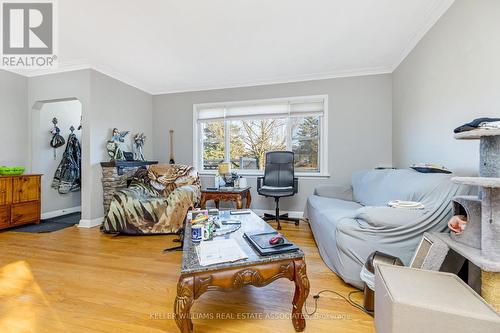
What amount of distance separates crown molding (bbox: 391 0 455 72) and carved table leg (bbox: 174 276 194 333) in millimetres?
3116

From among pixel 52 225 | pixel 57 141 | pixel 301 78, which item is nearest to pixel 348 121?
pixel 301 78

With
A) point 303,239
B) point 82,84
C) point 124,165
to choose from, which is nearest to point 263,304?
point 303,239

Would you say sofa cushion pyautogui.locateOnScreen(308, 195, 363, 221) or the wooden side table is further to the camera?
the wooden side table

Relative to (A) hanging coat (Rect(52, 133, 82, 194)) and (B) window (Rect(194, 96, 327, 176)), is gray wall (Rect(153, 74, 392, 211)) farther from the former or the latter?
(A) hanging coat (Rect(52, 133, 82, 194))

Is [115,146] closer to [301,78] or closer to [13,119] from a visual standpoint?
[13,119]

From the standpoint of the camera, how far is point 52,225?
142 inches

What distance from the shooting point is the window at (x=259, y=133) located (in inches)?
160

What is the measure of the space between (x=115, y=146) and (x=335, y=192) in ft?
11.6

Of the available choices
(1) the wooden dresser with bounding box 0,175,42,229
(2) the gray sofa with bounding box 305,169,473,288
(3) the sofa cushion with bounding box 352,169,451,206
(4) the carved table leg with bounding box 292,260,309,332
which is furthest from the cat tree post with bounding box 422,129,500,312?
(1) the wooden dresser with bounding box 0,175,42,229

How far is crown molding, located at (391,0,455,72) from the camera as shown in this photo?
6.98 ft

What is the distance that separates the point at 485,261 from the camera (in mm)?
1111

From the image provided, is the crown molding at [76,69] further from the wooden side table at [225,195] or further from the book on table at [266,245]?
the book on table at [266,245]

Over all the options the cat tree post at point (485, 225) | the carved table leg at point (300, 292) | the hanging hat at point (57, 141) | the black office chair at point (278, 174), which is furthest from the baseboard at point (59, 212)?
the cat tree post at point (485, 225)

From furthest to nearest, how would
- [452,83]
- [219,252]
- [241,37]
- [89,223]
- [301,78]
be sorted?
[301,78] → [89,223] → [241,37] → [452,83] → [219,252]
